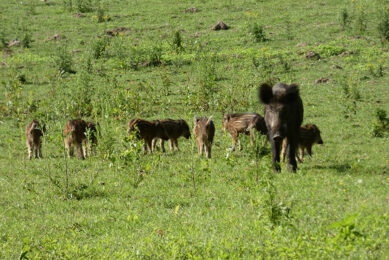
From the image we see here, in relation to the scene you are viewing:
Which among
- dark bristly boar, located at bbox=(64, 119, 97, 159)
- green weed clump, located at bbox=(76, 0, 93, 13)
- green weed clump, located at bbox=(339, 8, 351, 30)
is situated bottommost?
dark bristly boar, located at bbox=(64, 119, 97, 159)

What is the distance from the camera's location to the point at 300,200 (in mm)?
7828

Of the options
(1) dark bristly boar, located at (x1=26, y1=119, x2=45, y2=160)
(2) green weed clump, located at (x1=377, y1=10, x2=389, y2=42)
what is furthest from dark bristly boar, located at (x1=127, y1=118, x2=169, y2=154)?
(2) green weed clump, located at (x1=377, y1=10, x2=389, y2=42)

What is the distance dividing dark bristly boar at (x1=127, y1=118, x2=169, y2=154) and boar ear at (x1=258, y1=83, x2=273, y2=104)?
462 cm

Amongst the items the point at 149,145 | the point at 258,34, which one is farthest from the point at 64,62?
the point at 149,145

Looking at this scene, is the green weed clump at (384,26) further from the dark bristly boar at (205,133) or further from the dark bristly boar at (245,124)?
the dark bristly boar at (205,133)

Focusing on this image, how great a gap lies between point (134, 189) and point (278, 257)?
16.3 ft

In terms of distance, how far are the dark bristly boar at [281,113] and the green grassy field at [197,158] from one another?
56 cm

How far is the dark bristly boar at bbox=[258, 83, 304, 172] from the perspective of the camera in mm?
10328

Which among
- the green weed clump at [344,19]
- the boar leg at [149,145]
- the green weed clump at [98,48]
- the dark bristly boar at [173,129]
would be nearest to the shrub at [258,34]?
the green weed clump at [344,19]

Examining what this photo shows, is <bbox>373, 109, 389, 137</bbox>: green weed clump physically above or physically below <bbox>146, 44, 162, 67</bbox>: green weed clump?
below

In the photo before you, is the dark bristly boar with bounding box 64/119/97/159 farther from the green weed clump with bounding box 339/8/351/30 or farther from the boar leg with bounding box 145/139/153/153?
the green weed clump with bounding box 339/8/351/30

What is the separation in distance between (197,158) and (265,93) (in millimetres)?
3422

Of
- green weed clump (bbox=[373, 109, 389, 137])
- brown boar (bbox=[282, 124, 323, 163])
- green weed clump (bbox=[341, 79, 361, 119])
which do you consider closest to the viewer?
brown boar (bbox=[282, 124, 323, 163])

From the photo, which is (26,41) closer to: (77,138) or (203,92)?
(203,92)
